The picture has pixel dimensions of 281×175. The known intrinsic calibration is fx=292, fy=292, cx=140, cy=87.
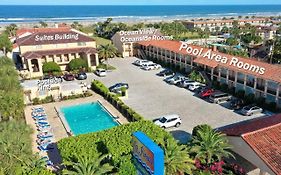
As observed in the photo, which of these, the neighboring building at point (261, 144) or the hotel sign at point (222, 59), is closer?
the neighboring building at point (261, 144)

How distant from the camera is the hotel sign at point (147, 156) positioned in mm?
16562

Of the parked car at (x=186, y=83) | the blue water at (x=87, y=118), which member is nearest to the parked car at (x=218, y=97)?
the parked car at (x=186, y=83)

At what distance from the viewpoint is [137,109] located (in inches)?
1563

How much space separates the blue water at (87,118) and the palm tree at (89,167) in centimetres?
1235

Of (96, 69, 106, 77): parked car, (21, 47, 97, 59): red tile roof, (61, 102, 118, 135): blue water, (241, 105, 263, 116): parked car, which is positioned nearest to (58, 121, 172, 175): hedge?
(61, 102, 118, 135): blue water

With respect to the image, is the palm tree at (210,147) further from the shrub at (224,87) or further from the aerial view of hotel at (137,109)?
the shrub at (224,87)

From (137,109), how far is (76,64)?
931 inches

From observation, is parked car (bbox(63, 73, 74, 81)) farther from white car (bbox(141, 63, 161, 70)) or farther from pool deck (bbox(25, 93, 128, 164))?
white car (bbox(141, 63, 161, 70))

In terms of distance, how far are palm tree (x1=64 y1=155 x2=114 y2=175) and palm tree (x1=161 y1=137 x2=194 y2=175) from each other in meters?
4.27

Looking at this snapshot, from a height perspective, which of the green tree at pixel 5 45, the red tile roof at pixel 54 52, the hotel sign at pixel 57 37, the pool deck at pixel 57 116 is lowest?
the pool deck at pixel 57 116

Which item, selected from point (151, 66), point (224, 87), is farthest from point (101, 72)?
point (224, 87)

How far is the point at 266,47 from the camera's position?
2830 inches

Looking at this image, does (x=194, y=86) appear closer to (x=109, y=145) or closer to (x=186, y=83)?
(x=186, y=83)

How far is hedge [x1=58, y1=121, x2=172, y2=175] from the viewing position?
2273cm
